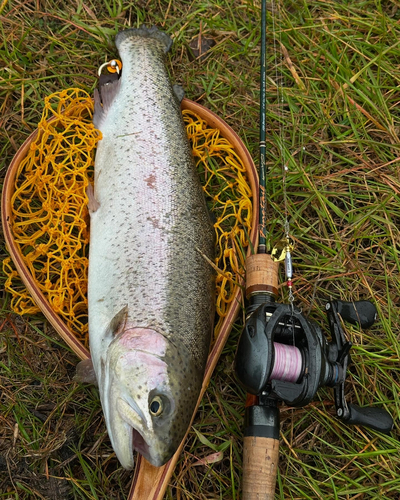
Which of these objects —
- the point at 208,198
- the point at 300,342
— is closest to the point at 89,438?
the point at 300,342

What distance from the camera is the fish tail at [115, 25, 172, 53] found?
10.7ft

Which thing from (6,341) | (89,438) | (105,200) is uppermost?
(105,200)

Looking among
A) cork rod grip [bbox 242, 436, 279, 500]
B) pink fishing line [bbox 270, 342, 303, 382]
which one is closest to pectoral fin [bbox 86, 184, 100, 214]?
pink fishing line [bbox 270, 342, 303, 382]

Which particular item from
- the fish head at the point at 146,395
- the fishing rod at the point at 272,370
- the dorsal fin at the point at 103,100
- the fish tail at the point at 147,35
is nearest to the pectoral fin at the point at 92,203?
the dorsal fin at the point at 103,100

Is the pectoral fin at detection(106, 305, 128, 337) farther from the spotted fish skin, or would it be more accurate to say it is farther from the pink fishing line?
the pink fishing line

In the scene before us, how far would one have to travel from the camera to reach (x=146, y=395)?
2082 mm

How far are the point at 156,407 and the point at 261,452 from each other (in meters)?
0.61

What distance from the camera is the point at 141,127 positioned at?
285cm

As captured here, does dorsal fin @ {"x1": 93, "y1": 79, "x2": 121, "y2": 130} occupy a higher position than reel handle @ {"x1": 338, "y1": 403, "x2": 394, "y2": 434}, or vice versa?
dorsal fin @ {"x1": 93, "y1": 79, "x2": 121, "y2": 130}

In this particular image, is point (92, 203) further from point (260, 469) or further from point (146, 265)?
point (260, 469)

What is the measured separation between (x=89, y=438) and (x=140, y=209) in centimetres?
139

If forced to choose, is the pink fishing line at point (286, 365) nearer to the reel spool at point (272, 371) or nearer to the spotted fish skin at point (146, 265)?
the reel spool at point (272, 371)

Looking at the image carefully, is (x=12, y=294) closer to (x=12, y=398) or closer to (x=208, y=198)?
(x=12, y=398)

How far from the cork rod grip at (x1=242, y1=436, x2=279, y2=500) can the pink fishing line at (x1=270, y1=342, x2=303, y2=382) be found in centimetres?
32
